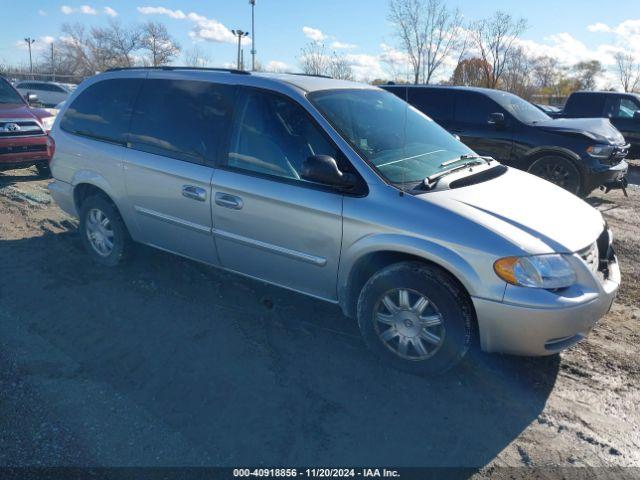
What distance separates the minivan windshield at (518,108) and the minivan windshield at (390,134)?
452 centimetres

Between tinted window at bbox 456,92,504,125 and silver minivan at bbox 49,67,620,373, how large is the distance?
4.42 metres

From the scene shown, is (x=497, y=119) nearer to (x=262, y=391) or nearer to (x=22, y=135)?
(x=262, y=391)

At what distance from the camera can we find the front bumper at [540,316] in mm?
2885

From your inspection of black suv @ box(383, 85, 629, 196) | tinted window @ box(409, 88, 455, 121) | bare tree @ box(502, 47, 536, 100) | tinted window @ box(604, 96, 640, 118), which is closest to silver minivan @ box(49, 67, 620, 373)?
black suv @ box(383, 85, 629, 196)

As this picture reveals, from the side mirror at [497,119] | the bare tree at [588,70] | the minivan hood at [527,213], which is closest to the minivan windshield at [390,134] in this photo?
the minivan hood at [527,213]

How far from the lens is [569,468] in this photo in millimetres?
2619

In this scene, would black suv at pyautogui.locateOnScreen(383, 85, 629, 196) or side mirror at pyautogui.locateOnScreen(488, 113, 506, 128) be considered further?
side mirror at pyautogui.locateOnScreen(488, 113, 506, 128)

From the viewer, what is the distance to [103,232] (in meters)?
4.96

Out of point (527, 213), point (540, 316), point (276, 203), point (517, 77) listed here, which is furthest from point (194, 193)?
point (517, 77)

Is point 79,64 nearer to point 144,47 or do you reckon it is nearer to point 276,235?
point 144,47

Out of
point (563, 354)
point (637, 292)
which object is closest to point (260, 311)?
point (563, 354)

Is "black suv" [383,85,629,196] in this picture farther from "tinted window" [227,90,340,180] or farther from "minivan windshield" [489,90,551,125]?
"tinted window" [227,90,340,180]

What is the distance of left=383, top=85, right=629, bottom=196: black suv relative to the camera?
7.90 m

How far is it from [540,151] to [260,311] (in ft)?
19.4
